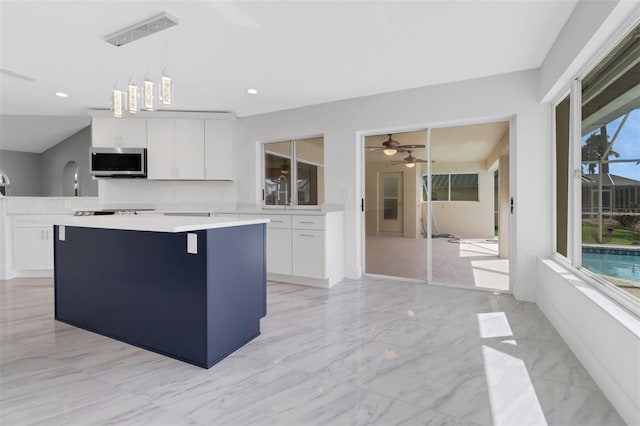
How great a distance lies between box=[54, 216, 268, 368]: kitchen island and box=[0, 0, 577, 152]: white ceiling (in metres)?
1.57

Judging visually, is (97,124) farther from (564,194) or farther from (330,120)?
(564,194)

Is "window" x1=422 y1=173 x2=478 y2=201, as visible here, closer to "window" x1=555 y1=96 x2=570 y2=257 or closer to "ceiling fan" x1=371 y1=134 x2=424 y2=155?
"ceiling fan" x1=371 y1=134 x2=424 y2=155

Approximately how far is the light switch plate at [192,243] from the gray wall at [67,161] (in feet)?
14.0

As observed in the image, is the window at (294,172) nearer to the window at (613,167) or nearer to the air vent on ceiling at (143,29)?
the air vent on ceiling at (143,29)

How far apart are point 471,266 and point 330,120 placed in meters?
2.78

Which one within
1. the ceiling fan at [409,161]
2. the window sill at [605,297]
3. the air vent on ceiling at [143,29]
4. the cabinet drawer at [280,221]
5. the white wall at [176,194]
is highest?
the air vent on ceiling at [143,29]

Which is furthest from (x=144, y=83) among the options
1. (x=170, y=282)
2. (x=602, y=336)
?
(x=602, y=336)

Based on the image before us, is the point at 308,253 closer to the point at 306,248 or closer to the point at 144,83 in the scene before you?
the point at 306,248

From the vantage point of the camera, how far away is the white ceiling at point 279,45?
2.29m

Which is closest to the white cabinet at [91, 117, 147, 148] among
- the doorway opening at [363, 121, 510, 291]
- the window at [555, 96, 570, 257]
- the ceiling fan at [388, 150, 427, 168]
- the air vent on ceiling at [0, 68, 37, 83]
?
the air vent on ceiling at [0, 68, 37, 83]

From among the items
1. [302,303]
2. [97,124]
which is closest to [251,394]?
[302,303]

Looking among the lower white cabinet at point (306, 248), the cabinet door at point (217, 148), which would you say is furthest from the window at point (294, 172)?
the lower white cabinet at point (306, 248)

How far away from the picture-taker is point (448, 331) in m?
2.50

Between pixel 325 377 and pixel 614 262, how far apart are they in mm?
1950
